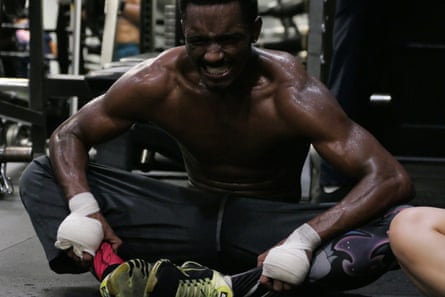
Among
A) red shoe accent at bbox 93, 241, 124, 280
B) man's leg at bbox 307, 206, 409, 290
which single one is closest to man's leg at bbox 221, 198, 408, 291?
man's leg at bbox 307, 206, 409, 290

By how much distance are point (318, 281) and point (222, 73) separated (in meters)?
0.52

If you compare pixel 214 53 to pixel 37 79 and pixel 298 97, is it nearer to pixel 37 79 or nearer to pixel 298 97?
pixel 298 97

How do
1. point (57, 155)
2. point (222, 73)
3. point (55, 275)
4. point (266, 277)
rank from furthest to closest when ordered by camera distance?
point (55, 275), point (57, 155), point (222, 73), point (266, 277)

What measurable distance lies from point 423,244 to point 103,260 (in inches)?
32.6

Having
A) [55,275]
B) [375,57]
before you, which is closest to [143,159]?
[375,57]

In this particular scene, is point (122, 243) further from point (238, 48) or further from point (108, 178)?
point (238, 48)

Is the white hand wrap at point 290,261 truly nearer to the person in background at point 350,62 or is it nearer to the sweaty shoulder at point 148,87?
the sweaty shoulder at point 148,87

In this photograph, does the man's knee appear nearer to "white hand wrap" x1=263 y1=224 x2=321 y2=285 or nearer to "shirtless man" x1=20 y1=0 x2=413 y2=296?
"shirtless man" x1=20 y1=0 x2=413 y2=296

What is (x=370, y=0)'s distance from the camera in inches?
136

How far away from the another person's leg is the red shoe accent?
0.73 m

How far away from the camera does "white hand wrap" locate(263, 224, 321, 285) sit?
1939 mm

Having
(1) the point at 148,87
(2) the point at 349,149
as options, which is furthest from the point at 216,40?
(2) the point at 349,149

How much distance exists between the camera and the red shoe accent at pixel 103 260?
2066 millimetres

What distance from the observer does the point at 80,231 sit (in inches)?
80.9
